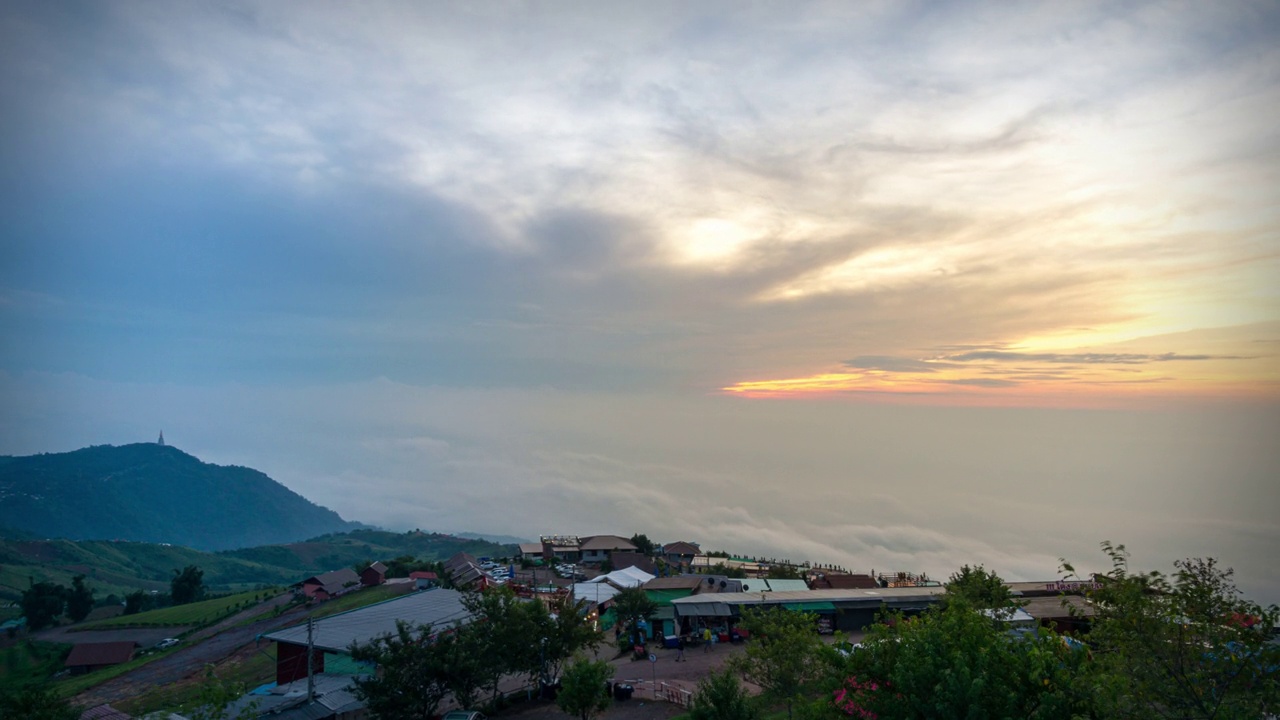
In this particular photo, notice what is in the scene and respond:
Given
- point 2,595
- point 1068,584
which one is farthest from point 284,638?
point 2,595

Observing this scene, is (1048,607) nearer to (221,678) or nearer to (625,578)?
(625,578)

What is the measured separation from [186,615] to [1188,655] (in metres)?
106

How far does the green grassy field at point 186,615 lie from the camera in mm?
83938

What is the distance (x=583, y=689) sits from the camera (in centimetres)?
3016

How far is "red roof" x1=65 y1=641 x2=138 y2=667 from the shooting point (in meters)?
69.8

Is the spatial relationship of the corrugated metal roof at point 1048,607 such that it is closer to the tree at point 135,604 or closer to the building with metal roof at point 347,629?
the building with metal roof at point 347,629

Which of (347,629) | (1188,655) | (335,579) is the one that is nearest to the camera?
(1188,655)

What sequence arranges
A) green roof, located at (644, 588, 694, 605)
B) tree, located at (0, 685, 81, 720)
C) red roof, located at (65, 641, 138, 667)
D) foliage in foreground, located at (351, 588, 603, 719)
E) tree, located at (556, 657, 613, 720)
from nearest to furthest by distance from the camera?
tree, located at (0, 685, 81, 720), tree, located at (556, 657, 613, 720), foliage in foreground, located at (351, 588, 603, 719), green roof, located at (644, 588, 694, 605), red roof, located at (65, 641, 138, 667)

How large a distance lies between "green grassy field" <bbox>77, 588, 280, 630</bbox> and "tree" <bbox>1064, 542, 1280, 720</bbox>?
9410 cm

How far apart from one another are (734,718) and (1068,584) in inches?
1835

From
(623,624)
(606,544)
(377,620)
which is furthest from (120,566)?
(623,624)

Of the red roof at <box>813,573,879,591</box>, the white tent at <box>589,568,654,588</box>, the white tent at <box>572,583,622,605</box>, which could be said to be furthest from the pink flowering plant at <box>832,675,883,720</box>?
the white tent at <box>589,568,654,588</box>

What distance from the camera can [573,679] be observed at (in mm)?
30188

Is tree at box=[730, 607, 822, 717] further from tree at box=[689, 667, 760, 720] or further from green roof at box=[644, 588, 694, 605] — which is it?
green roof at box=[644, 588, 694, 605]
